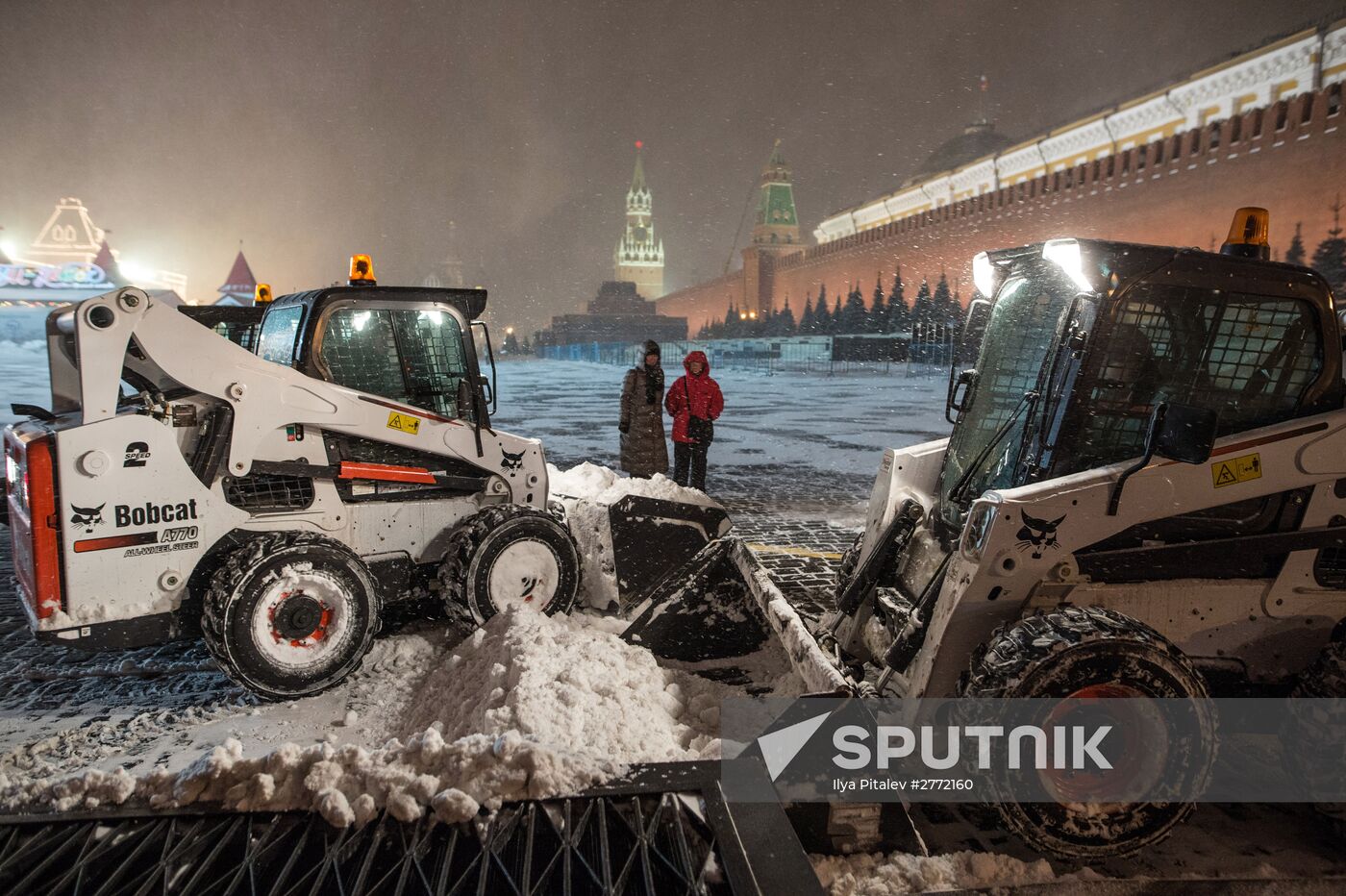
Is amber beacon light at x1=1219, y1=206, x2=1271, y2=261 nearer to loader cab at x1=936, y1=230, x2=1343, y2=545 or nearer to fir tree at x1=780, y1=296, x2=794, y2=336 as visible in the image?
loader cab at x1=936, y1=230, x2=1343, y2=545

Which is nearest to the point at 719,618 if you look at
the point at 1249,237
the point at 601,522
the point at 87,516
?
the point at 601,522

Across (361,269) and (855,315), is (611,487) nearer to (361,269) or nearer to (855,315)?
A: (361,269)

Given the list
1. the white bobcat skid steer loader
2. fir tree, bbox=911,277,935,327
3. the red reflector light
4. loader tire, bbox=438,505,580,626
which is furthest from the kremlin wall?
the red reflector light

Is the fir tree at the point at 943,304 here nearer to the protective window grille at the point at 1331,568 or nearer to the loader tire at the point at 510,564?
the loader tire at the point at 510,564

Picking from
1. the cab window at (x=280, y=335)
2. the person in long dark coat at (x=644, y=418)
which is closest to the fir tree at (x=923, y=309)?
the person in long dark coat at (x=644, y=418)

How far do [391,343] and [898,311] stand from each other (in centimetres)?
4805

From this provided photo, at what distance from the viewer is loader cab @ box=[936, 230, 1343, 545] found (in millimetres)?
3299

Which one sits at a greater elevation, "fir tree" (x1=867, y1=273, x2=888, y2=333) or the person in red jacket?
"fir tree" (x1=867, y1=273, x2=888, y2=333)

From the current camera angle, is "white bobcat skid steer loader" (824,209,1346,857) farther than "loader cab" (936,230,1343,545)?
No

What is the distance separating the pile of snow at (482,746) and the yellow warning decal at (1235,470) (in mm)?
2316

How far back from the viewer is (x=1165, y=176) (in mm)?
33719

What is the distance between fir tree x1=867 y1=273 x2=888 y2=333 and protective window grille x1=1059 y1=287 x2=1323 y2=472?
158ft

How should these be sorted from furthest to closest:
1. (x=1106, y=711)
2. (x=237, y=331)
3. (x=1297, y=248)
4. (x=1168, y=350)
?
1. (x=1297, y=248)
2. (x=237, y=331)
3. (x=1168, y=350)
4. (x=1106, y=711)

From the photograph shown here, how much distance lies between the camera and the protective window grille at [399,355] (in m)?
5.20
